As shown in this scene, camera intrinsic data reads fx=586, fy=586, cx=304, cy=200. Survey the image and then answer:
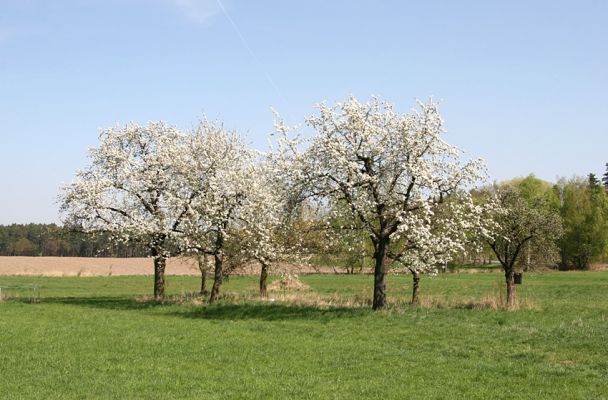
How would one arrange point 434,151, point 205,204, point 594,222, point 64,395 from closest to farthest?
point 64,395
point 434,151
point 205,204
point 594,222

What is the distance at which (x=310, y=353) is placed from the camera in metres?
21.3

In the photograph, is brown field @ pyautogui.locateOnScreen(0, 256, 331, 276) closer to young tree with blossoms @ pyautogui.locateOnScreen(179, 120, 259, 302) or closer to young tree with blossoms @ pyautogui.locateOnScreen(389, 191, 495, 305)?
young tree with blossoms @ pyautogui.locateOnScreen(179, 120, 259, 302)

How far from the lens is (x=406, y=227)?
3066 cm

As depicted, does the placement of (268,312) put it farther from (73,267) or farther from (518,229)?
(73,267)

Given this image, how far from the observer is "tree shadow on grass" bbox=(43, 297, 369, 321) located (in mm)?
31375

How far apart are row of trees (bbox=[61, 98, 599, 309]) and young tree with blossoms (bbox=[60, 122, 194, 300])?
88 mm

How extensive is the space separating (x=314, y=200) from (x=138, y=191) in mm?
16972

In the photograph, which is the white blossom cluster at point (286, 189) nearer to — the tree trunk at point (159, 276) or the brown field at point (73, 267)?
the tree trunk at point (159, 276)

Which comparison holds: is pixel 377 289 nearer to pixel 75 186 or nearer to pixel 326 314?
pixel 326 314

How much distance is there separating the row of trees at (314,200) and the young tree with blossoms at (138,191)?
0.29 ft

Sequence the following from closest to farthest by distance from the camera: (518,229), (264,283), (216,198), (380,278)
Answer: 1. (380,278)
2. (518,229)
3. (216,198)
4. (264,283)

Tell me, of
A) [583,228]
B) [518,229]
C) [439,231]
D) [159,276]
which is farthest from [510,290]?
[583,228]

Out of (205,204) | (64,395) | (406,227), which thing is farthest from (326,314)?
(64,395)

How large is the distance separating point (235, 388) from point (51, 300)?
115 ft
